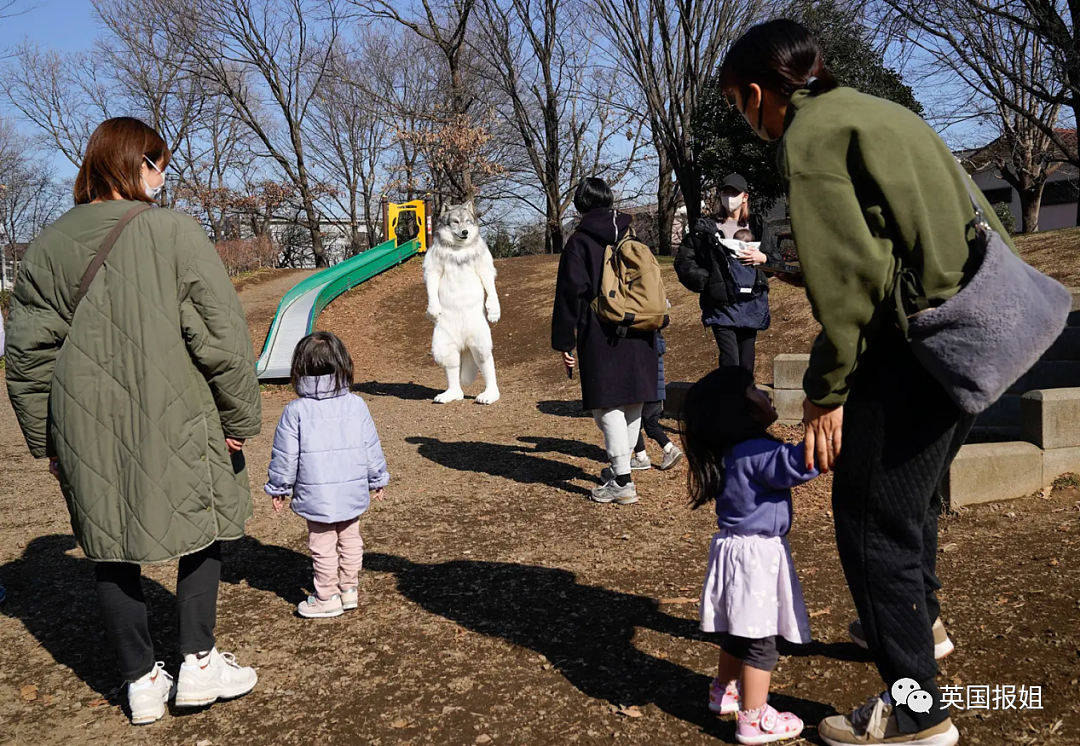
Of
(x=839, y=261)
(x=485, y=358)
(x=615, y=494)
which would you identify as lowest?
(x=615, y=494)

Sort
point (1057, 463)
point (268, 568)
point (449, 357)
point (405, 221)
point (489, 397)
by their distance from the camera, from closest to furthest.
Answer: point (268, 568)
point (1057, 463)
point (489, 397)
point (449, 357)
point (405, 221)

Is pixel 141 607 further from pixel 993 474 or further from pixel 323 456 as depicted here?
pixel 993 474

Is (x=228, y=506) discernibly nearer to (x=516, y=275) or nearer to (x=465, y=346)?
(x=465, y=346)

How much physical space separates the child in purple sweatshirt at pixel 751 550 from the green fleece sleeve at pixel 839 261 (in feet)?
1.37

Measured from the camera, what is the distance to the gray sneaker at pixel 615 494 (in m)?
5.43

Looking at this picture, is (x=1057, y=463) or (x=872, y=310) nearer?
(x=872, y=310)

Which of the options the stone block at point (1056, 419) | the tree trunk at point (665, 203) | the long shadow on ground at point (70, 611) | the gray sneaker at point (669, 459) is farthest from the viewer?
the tree trunk at point (665, 203)

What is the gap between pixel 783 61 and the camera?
239 centimetres

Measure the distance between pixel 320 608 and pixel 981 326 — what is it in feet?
9.38

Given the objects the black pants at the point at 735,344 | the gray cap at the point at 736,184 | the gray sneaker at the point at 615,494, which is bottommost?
the gray sneaker at the point at 615,494

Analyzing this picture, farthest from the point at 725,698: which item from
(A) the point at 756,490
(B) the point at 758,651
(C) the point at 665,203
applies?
(C) the point at 665,203

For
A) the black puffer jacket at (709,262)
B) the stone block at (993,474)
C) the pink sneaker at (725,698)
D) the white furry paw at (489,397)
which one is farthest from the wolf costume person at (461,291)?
the pink sneaker at (725,698)

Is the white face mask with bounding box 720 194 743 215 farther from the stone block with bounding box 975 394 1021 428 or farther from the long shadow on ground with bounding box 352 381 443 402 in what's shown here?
the long shadow on ground with bounding box 352 381 443 402

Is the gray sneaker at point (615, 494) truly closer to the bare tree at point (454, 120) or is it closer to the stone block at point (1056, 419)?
the stone block at point (1056, 419)
